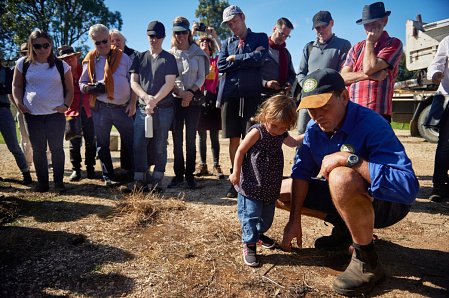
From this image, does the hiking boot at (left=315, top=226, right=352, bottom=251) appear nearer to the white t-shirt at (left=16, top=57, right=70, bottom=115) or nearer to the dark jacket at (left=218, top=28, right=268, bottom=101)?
the dark jacket at (left=218, top=28, right=268, bottom=101)

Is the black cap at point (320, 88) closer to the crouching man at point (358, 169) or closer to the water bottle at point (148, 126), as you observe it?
the crouching man at point (358, 169)

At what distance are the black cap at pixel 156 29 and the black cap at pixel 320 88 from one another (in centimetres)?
260

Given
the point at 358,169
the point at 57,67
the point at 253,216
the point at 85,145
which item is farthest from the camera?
the point at 85,145

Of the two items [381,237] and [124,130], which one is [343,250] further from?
[124,130]

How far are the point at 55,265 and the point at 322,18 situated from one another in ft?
12.8

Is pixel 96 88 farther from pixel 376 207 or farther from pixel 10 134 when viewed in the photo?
pixel 376 207

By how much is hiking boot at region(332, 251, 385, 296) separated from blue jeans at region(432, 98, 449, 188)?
2.42 metres

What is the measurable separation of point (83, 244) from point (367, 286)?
2.18 m

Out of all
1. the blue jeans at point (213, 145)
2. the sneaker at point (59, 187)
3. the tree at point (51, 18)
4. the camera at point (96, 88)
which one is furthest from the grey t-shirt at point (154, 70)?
the tree at point (51, 18)

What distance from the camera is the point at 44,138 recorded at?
14.4 ft

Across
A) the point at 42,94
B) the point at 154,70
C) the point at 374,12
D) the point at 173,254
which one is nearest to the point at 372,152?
the point at 173,254

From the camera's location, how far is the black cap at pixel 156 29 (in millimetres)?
4191

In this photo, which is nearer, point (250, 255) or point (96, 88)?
point (250, 255)

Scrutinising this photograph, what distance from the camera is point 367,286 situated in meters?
2.13
